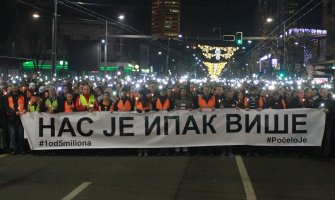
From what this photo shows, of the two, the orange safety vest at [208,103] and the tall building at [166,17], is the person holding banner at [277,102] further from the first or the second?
the tall building at [166,17]

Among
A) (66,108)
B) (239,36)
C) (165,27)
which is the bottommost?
(66,108)

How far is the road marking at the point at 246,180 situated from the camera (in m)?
8.50

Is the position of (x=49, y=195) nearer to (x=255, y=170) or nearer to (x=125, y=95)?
(x=255, y=170)

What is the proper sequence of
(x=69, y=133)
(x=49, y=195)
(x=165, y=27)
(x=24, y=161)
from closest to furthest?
1. (x=49, y=195)
2. (x=24, y=161)
3. (x=69, y=133)
4. (x=165, y=27)

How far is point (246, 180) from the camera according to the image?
9.70 meters

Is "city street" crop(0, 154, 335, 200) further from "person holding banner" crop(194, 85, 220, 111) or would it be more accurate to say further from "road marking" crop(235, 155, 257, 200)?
"person holding banner" crop(194, 85, 220, 111)

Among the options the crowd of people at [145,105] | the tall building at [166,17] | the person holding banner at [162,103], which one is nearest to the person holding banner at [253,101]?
the crowd of people at [145,105]

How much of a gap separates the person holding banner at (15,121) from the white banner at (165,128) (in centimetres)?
26

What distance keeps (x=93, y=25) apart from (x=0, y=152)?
69.6 metres

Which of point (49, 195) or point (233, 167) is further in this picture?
point (233, 167)

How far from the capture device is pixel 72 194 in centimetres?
859

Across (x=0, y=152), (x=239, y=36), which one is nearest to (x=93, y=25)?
(x=239, y=36)

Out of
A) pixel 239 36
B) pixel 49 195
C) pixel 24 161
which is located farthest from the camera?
pixel 239 36

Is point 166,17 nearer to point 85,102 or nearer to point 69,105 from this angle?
point 85,102
